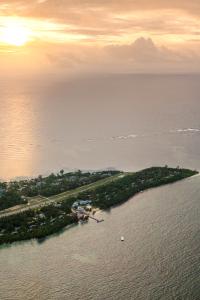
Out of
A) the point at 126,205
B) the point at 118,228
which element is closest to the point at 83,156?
the point at 126,205

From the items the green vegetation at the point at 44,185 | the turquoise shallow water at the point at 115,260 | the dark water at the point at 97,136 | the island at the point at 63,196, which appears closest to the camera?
the turquoise shallow water at the point at 115,260

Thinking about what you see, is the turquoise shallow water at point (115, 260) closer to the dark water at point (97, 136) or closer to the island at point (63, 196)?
the island at point (63, 196)

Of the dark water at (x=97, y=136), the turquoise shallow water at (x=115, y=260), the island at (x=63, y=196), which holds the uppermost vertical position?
the island at (x=63, y=196)

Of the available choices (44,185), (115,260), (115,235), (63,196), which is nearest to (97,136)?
(44,185)

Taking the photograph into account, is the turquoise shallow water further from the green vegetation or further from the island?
the green vegetation

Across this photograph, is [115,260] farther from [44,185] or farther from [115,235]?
[44,185]

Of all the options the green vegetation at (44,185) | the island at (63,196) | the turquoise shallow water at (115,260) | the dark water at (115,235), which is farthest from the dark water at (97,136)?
the turquoise shallow water at (115,260)
